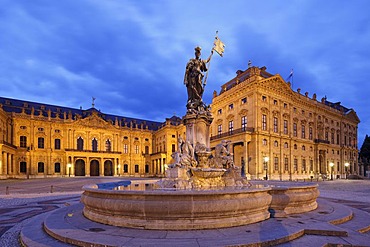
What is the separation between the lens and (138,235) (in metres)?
5.90

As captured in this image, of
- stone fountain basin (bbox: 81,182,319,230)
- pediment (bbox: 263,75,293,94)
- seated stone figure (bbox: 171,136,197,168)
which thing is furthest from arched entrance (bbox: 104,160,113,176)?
stone fountain basin (bbox: 81,182,319,230)

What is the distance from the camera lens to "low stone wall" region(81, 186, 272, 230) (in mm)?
6379

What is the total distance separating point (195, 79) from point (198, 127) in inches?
96.7

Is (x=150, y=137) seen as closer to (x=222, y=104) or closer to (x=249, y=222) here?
(x=222, y=104)

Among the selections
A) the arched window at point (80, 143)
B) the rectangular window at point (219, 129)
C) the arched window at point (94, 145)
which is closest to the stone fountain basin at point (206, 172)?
the rectangular window at point (219, 129)

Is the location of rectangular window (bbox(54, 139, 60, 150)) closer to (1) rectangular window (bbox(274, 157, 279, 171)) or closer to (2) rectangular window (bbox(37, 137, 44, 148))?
(2) rectangular window (bbox(37, 137, 44, 148))

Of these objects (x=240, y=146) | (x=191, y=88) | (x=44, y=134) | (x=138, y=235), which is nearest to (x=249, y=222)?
(x=138, y=235)

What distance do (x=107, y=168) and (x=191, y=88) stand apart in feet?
200

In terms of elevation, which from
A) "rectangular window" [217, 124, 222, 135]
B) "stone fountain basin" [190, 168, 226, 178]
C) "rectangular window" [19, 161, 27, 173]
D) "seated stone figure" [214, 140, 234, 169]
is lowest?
"rectangular window" [19, 161, 27, 173]

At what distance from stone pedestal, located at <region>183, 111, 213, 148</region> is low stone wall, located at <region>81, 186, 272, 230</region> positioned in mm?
5019

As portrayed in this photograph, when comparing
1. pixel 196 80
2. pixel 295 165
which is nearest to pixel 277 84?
pixel 295 165

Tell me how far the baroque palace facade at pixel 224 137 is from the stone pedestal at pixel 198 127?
31.4 metres

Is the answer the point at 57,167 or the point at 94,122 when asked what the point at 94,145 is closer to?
the point at 94,122

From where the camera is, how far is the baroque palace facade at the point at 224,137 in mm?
44625
